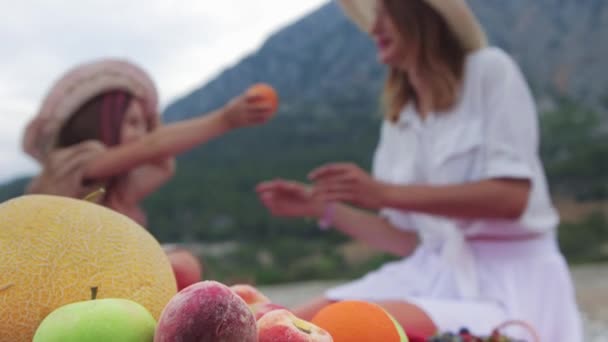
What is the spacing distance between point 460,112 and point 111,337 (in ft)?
5.46

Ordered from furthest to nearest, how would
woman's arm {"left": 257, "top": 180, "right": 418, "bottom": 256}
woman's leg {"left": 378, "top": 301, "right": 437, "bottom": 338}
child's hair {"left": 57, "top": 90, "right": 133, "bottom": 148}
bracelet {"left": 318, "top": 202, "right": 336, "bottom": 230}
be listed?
1. bracelet {"left": 318, "top": 202, "right": 336, "bottom": 230}
2. woman's arm {"left": 257, "top": 180, "right": 418, "bottom": 256}
3. child's hair {"left": 57, "top": 90, "right": 133, "bottom": 148}
4. woman's leg {"left": 378, "top": 301, "right": 437, "bottom": 338}

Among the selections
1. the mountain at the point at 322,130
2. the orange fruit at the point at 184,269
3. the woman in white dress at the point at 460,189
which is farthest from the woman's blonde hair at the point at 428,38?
the mountain at the point at 322,130

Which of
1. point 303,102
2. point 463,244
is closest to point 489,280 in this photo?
point 463,244

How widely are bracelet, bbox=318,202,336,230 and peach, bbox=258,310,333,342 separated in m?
1.75

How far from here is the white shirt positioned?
6.68 feet

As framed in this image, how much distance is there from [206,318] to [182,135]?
5.09 feet

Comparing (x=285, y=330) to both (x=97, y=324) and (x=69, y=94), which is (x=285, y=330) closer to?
(x=97, y=324)

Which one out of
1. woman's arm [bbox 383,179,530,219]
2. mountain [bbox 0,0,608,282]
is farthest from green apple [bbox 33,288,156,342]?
mountain [bbox 0,0,608,282]

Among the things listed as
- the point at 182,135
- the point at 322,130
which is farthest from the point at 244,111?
the point at 322,130

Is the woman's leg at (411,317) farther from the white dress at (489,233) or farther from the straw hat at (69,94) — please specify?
the straw hat at (69,94)

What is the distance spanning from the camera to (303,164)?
15891 millimetres

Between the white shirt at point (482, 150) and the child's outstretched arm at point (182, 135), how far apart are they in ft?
1.87

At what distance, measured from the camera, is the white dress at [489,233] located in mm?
1976

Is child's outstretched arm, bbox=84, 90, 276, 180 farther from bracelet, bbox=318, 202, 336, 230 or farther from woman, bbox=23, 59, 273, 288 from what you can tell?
bracelet, bbox=318, 202, 336, 230
